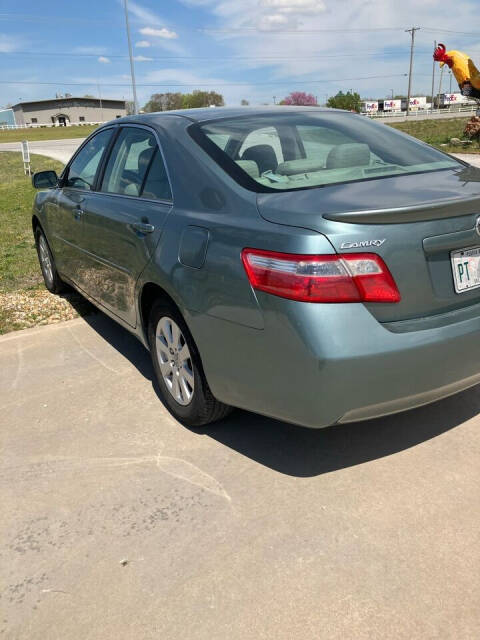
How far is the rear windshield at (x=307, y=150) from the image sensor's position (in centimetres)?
280

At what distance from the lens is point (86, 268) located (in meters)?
4.34

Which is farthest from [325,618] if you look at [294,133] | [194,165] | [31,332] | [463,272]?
[31,332]

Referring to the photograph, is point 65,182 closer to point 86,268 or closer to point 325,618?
point 86,268

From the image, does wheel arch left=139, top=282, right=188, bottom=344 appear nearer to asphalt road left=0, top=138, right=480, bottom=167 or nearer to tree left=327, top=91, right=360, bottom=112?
asphalt road left=0, top=138, right=480, bottom=167

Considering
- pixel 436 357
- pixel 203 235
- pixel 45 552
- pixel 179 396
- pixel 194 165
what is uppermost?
pixel 194 165

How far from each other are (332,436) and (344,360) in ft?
3.15

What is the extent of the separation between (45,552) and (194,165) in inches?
73.7

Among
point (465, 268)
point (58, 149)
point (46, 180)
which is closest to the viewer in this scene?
point (465, 268)

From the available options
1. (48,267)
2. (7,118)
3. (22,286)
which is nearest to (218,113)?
(48,267)

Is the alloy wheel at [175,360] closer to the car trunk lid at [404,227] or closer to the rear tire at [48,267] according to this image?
the car trunk lid at [404,227]

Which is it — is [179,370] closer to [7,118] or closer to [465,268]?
[465,268]

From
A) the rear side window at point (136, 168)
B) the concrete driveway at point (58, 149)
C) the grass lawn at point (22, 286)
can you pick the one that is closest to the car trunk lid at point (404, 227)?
the rear side window at point (136, 168)

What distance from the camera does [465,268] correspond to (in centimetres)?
244

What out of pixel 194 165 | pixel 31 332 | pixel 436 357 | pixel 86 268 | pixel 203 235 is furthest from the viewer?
pixel 31 332
